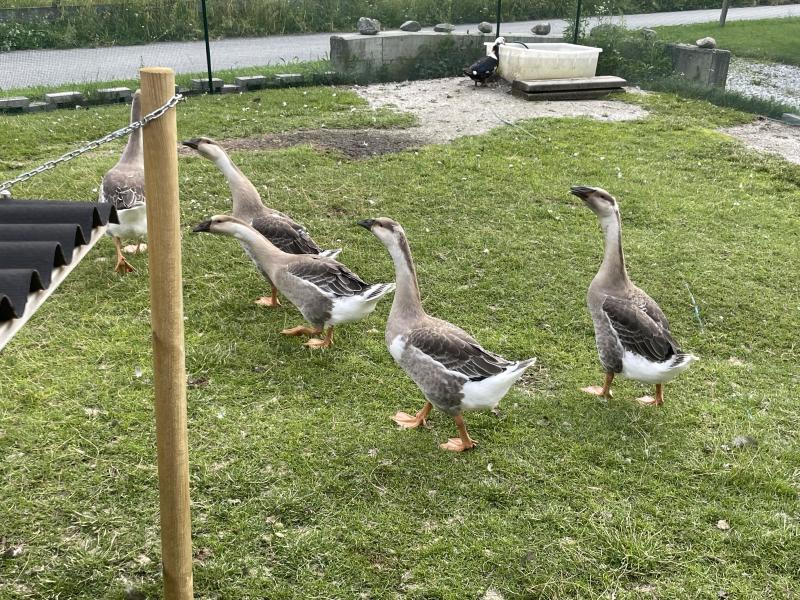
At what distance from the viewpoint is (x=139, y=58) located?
45.5 feet

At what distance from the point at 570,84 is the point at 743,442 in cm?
913

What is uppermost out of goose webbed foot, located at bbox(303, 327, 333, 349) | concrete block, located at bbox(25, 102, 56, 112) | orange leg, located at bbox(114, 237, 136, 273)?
concrete block, located at bbox(25, 102, 56, 112)

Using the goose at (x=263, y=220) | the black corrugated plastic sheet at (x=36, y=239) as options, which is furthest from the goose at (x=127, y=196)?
the black corrugated plastic sheet at (x=36, y=239)

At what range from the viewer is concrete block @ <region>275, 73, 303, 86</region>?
1266 cm

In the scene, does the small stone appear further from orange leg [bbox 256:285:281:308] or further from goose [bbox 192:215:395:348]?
orange leg [bbox 256:285:281:308]

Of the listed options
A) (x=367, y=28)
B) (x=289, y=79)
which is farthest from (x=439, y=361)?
(x=367, y=28)

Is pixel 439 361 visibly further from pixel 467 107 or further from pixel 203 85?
pixel 203 85

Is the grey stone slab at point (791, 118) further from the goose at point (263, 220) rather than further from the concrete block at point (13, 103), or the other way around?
the concrete block at point (13, 103)

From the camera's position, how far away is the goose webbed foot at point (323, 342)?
17.6ft

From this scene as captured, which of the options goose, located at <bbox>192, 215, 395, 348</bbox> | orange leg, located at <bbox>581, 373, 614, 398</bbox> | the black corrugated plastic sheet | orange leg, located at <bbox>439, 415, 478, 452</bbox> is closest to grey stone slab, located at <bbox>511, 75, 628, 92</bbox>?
goose, located at <bbox>192, 215, 395, 348</bbox>

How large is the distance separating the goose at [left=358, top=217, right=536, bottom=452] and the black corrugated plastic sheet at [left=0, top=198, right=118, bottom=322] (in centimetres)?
196

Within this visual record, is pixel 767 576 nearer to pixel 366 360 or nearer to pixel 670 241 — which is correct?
pixel 366 360

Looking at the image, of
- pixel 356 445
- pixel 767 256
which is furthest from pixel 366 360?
pixel 767 256

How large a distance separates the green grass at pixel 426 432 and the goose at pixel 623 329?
10.6 inches
